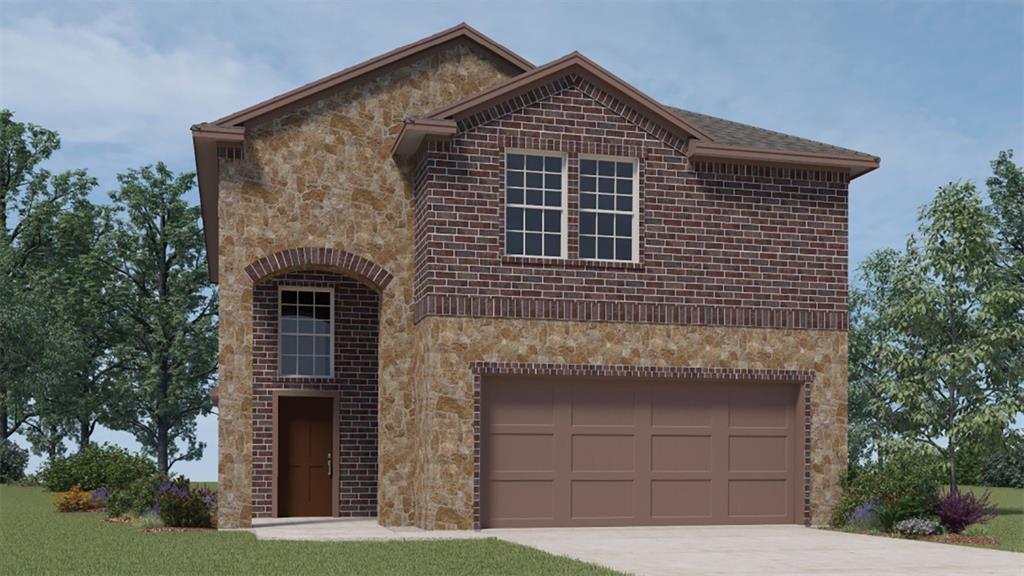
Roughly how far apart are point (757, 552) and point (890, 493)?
512 centimetres

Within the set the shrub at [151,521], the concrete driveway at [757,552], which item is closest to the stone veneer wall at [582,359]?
the concrete driveway at [757,552]

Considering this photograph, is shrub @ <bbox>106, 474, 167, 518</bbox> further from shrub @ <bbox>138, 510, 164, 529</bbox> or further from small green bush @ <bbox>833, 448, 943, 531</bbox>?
small green bush @ <bbox>833, 448, 943, 531</bbox>

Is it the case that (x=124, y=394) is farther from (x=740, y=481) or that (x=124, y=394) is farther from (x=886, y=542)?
(x=886, y=542)

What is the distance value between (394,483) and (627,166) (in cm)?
733

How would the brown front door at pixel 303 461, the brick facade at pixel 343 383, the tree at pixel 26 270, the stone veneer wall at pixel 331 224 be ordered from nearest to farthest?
the stone veneer wall at pixel 331 224 < the brick facade at pixel 343 383 < the brown front door at pixel 303 461 < the tree at pixel 26 270

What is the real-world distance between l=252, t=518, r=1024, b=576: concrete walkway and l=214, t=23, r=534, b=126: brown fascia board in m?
7.43

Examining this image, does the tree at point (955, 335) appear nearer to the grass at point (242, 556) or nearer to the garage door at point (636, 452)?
the garage door at point (636, 452)

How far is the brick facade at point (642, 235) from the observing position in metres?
20.7

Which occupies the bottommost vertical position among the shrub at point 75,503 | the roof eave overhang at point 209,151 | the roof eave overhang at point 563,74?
the shrub at point 75,503

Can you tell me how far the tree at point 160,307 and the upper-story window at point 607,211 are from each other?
1043 inches

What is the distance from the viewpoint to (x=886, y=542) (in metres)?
18.5

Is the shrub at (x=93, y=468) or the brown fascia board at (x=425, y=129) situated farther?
the shrub at (x=93, y=468)

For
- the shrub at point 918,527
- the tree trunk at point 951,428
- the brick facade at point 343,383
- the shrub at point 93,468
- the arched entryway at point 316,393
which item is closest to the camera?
the shrub at point 918,527

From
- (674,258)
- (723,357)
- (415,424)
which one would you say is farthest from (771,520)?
(415,424)
